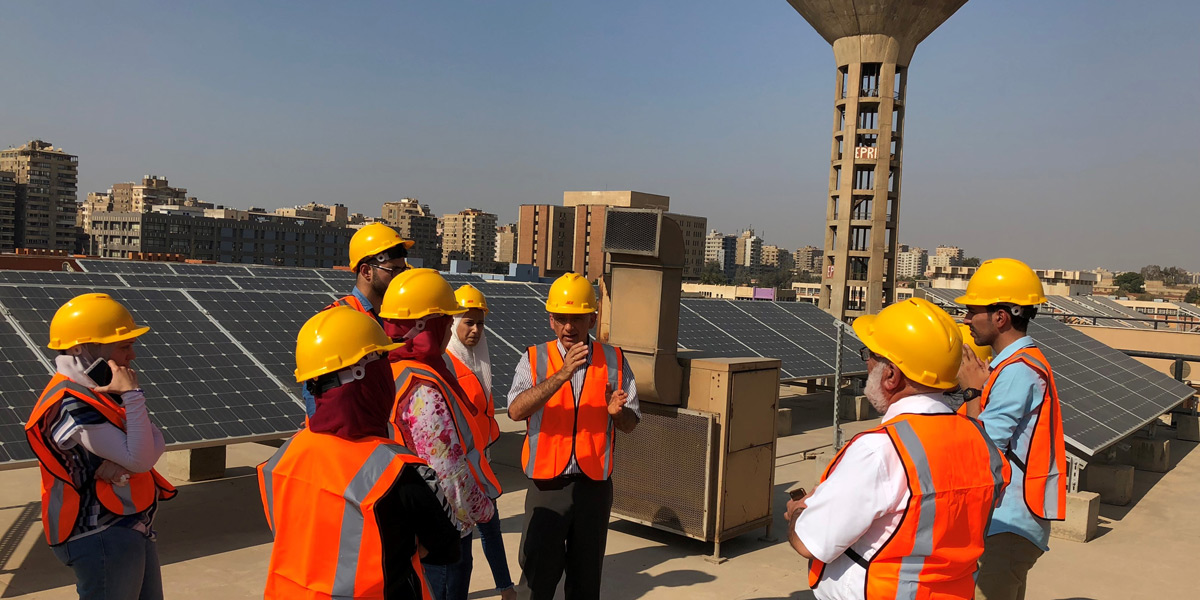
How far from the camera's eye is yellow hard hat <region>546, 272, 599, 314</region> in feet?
16.0

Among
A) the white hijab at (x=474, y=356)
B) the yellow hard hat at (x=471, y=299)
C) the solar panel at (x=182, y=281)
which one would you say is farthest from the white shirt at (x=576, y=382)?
the solar panel at (x=182, y=281)

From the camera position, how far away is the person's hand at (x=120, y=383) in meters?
3.60

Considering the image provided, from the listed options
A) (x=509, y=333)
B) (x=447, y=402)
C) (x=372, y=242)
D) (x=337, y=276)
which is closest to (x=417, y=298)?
(x=447, y=402)

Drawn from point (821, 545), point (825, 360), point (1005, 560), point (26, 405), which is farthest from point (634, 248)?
point (825, 360)

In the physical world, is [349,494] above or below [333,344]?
below

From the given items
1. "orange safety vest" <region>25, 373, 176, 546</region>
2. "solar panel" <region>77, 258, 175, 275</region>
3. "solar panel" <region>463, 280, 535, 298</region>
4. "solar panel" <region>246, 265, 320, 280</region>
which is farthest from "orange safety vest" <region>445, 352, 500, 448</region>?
"solar panel" <region>77, 258, 175, 275</region>

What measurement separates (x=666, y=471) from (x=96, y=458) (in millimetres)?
5051

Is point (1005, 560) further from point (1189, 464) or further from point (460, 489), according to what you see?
point (1189, 464)

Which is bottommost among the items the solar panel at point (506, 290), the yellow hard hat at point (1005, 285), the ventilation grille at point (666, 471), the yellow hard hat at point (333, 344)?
the ventilation grille at point (666, 471)

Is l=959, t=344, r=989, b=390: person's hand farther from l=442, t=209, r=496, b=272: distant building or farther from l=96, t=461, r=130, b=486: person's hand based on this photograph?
l=442, t=209, r=496, b=272: distant building

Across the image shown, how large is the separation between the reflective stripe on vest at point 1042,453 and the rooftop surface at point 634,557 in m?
3.10

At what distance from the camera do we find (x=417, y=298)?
12.0 ft

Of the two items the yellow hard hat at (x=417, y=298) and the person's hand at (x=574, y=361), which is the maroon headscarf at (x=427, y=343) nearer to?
the yellow hard hat at (x=417, y=298)

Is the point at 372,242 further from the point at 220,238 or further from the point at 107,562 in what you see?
the point at 220,238
